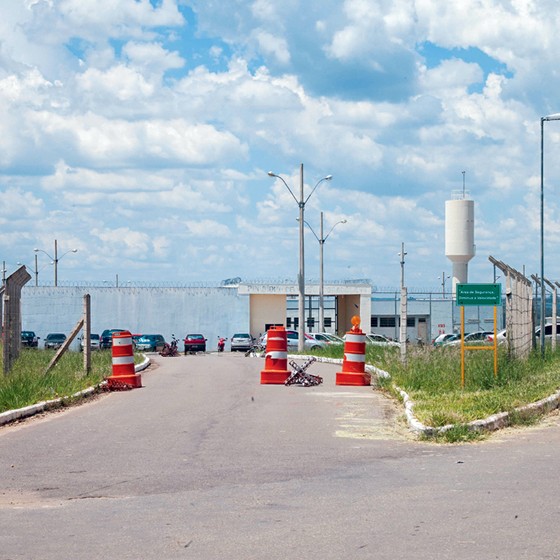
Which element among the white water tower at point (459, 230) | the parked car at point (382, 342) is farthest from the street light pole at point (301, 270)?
the white water tower at point (459, 230)

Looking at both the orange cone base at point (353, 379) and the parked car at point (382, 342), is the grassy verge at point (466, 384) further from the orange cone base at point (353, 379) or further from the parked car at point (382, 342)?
the parked car at point (382, 342)

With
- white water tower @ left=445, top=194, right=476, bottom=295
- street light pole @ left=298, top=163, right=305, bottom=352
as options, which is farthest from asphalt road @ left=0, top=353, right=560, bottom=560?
white water tower @ left=445, top=194, right=476, bottom=295

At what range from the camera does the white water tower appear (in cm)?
5562

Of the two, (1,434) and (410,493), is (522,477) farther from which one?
(1,434)

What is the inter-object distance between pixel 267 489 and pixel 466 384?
914 centimetres

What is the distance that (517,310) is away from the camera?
21.7m

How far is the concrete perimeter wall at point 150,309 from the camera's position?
7419 centimetres

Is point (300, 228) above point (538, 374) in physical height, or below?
above

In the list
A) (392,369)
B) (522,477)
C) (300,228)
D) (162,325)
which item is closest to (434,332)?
(162,325)

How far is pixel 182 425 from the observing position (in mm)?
14008

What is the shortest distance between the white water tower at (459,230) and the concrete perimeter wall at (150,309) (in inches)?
970

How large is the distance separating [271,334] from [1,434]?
9000mm

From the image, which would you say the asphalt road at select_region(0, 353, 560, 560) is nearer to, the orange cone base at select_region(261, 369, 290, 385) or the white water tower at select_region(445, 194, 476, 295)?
the orange cone base at select_region(261, 369, 290, 385)

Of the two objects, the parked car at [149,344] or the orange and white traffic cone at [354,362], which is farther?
the parked car at [149,344]
